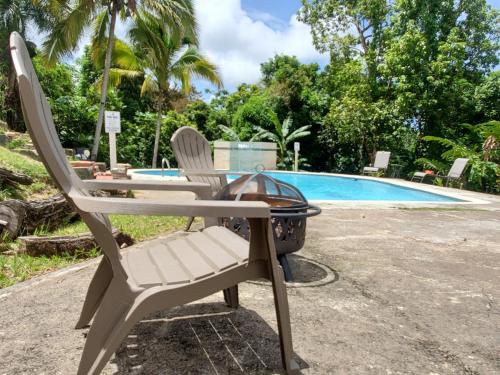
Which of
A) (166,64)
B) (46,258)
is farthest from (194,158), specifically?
(166,64)

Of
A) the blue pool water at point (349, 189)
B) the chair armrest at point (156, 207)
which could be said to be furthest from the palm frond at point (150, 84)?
the chair armrest at point (156, 207)

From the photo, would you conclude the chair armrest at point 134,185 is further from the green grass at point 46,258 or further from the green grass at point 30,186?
the green grass at point 30,186

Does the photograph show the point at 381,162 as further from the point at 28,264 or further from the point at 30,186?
the point at 28,264

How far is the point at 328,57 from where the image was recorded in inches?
666

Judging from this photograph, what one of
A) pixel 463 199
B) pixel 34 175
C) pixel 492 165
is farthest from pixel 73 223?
pixel 492 165

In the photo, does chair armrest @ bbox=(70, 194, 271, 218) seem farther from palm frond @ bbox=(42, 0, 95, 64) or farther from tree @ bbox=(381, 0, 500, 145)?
tree @ bbox=(381, 0, 500, 145)

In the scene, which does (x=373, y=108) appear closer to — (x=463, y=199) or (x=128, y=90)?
(x=463, y=199)

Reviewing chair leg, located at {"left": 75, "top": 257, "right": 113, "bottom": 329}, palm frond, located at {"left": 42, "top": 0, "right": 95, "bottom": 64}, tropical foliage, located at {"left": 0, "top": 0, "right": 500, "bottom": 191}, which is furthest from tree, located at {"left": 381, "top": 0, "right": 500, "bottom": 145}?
chair leg, located at {"left": 75, "top": 257, "right": 113, "bottom": 329}

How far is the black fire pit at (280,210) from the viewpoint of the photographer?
245 cm

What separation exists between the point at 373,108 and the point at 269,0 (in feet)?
20.0

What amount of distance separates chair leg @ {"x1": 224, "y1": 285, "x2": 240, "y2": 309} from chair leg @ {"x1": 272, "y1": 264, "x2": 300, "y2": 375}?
678 millimetres

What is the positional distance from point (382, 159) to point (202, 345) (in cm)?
1351

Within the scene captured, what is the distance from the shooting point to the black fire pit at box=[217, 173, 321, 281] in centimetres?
245

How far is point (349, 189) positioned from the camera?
40.1ft
